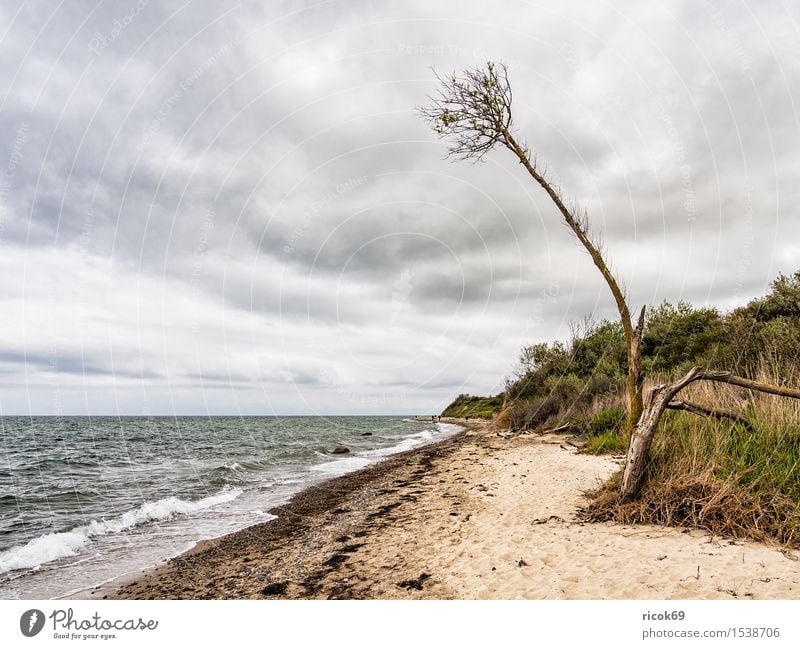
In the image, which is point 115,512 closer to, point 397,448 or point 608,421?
point 608,421

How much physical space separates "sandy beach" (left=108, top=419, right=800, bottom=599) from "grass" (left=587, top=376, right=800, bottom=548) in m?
0.35

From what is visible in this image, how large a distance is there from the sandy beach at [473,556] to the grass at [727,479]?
1.14 ft

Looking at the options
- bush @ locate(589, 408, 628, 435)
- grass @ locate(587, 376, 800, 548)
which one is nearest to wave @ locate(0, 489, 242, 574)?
grass @ locate(587, 376, 800, 548)

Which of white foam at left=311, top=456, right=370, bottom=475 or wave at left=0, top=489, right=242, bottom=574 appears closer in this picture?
wave at left=0, top=489, right=242, bottom=574

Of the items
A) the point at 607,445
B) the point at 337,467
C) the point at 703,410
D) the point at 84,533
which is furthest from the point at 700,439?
the point at 337,467

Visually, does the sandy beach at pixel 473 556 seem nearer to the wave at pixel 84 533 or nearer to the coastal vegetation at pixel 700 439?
the coastal vegetation at pixel 700 439

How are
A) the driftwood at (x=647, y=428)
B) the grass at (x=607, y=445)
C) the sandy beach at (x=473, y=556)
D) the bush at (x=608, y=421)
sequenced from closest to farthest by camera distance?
the sandy beach at (x=473, y=556) → the driftwood at (x=647, y=428) → the grass at (x=607, y=445) → the bush at (x=608, y=421)

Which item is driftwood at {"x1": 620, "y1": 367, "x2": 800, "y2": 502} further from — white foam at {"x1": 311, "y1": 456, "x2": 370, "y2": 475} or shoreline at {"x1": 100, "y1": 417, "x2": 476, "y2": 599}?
white foam at {"x1": 311, "y1": 456, "x2": 370, "y2": 475}

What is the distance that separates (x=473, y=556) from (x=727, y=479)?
406 cm

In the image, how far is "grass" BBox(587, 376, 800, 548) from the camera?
566 cm

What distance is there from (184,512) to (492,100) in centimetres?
1517

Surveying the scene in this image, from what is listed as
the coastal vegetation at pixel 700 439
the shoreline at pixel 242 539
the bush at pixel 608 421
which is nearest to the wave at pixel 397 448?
the shoreline at pixel 242 539

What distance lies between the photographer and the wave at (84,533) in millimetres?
8953

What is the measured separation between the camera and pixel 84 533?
34.6ft
